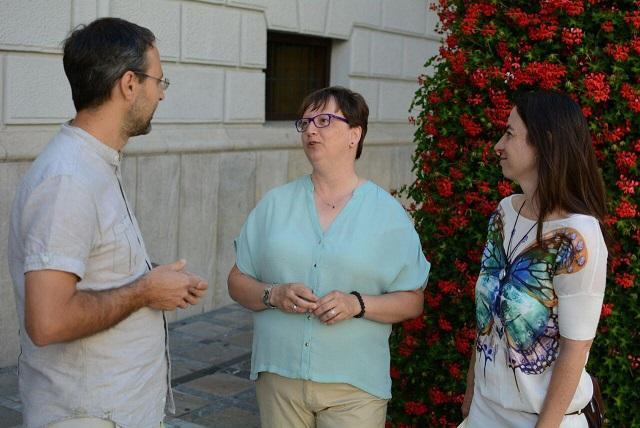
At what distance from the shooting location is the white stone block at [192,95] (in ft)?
23.5

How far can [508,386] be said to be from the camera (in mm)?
2578

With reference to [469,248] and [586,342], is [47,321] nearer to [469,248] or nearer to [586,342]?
[586,342]

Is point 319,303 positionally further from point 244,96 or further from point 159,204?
point 244,96

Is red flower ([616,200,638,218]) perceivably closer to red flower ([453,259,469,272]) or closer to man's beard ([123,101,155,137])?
red flower ([453,259,469,272])

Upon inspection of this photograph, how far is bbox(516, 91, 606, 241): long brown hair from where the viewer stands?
8.18 ft

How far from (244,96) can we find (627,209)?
5.23 m

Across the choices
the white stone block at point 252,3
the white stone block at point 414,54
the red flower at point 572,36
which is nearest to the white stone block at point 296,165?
the white stone block at point 252,3

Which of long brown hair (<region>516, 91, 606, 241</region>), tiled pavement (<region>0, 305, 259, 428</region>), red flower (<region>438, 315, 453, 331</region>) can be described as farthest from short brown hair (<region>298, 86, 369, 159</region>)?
tiled pavement (<region>0, 305, 259, 428</region>)

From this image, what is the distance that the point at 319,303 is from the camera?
2.82m

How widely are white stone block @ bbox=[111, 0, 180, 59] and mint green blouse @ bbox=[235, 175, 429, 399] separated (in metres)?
4.13

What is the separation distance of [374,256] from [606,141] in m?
1.25

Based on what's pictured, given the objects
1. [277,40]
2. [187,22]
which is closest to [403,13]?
[277,40]

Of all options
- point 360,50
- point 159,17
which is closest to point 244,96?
point 159,17

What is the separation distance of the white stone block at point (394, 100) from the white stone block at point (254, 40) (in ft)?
8.72
